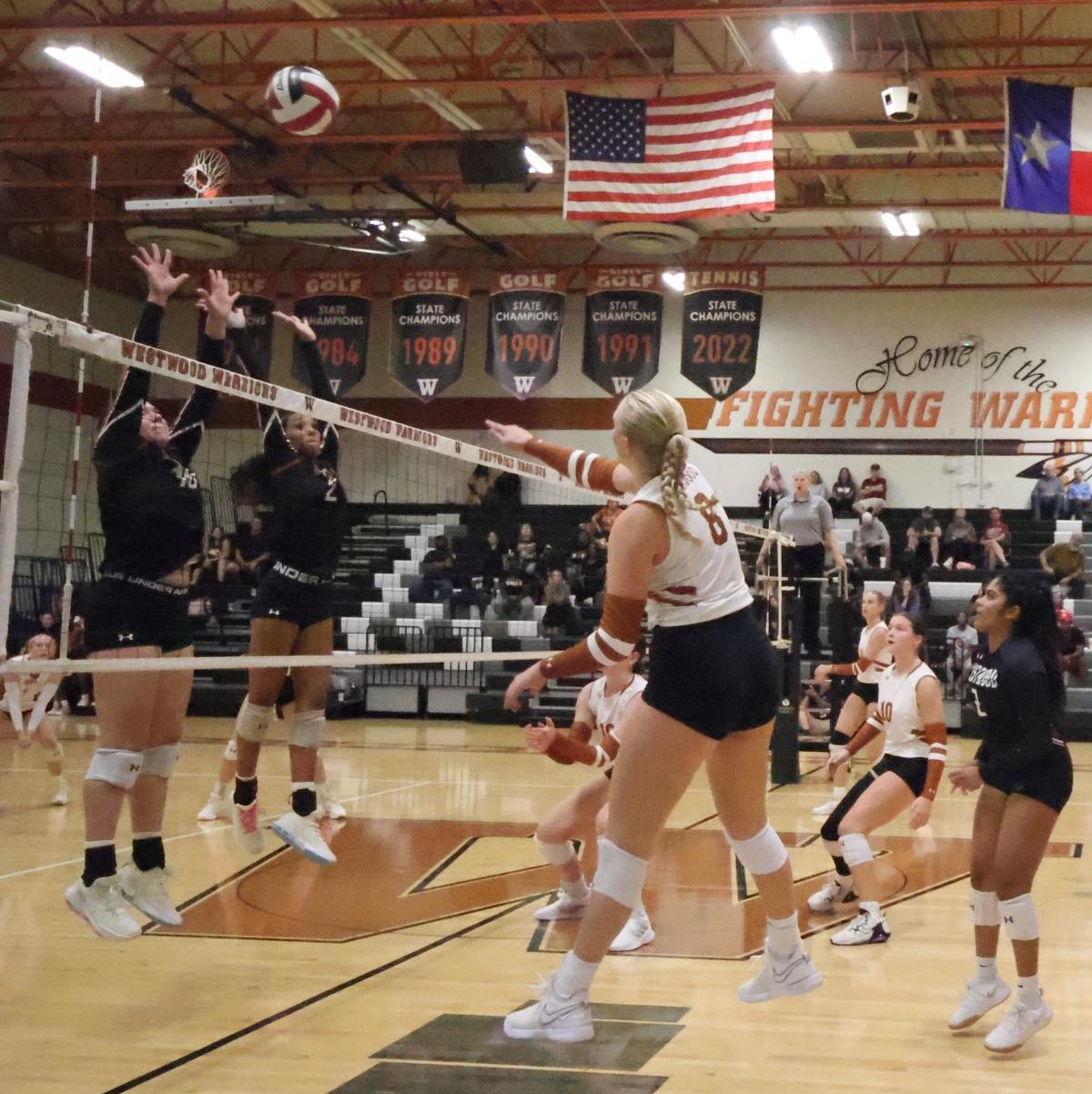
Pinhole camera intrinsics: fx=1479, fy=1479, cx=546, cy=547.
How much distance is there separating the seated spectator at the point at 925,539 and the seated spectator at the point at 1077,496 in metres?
2.51

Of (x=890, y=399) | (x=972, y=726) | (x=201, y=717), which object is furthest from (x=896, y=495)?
(x=201, y=717)

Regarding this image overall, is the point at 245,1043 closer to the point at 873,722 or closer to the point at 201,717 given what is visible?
the point at 873,722

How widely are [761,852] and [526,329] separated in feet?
56.8

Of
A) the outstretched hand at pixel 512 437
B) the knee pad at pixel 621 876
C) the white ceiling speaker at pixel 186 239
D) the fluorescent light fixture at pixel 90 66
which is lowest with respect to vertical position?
the knee pad at pixel 621 876

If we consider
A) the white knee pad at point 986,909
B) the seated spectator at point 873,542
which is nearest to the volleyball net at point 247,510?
the white knee pad at point 986,909

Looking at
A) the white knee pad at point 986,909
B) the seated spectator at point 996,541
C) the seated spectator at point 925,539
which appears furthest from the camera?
the seated spectator at point 925,539

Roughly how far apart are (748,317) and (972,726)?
655 cm

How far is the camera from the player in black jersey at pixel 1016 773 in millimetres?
4797

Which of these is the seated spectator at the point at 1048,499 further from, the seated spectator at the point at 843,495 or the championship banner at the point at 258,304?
the championship banner at the point at 258,304

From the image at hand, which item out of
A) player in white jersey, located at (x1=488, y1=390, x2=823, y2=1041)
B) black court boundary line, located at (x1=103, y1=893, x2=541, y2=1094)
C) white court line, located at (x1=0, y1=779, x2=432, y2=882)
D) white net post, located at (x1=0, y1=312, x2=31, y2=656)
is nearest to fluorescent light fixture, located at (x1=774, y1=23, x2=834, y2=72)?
white court line, located at (x1=0, y1=779, x2=432, y2=882)

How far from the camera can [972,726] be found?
58.4 feet

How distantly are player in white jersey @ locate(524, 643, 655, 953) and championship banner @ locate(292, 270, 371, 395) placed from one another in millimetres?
15618

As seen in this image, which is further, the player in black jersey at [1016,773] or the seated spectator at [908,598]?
the seated spectator at [908,598]

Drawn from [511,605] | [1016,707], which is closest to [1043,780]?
[1016,707]
